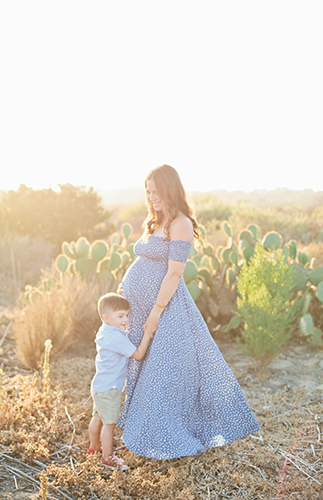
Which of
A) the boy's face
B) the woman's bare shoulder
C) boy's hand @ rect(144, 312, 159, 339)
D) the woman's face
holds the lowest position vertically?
boy's hand @ rect(144, 312, 159, 339)

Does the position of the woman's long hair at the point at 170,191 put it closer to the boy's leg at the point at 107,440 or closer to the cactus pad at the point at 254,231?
the boy's leg at the point at 107,440

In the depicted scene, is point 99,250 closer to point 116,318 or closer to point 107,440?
point 116,318

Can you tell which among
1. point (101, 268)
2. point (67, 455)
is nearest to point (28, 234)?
point (101, 268)

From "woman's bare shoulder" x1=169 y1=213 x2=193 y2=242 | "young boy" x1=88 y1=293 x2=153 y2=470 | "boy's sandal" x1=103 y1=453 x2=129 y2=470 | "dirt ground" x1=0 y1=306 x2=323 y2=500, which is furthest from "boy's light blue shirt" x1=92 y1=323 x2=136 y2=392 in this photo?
"woman's bare shoulder" x1=169 y1=213 x2=193 y2=242

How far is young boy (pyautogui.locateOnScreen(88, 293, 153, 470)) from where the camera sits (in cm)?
254

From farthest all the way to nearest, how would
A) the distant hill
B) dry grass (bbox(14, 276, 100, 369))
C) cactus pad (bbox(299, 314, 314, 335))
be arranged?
the distant hill → cactus pad (bbox(299, 314, 314, 335)) → dry grass (bbox(14, 276, 100, 369))

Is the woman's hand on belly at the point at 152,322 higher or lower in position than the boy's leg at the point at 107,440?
higher

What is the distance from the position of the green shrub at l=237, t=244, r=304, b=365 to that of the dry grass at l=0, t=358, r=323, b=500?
1.84 feet

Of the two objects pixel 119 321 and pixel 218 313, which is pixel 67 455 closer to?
pixel 119 321

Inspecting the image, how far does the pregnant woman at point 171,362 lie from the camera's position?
2.57 m

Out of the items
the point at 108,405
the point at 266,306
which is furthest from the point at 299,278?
the point at 108,405

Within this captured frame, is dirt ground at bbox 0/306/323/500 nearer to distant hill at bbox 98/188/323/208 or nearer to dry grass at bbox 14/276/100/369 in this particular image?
dry grass at bbox 14/276/100/369

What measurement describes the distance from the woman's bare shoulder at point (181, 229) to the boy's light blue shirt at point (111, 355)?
0.66m

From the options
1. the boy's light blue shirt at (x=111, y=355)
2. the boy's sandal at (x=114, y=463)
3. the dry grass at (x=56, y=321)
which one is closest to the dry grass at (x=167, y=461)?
the boy's sandal at (x=114, y=463)
